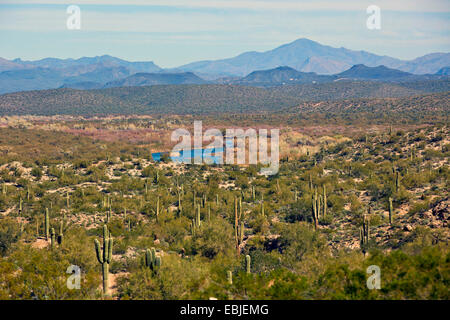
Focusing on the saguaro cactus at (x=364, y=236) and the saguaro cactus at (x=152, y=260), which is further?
the saguaro cactus at (x=364, y=236)

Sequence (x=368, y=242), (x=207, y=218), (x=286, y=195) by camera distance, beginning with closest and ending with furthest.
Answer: (x=368, y=242) → (x=207, y=218) → (x=286, y=195)

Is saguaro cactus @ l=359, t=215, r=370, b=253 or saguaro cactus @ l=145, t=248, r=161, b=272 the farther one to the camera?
saguaro cactus @ l=359, t=215, r=370, b=253

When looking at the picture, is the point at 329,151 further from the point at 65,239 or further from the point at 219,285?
the point at 219,285

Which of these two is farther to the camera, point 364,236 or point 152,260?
point 364,236

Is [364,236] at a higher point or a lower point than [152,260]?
lower

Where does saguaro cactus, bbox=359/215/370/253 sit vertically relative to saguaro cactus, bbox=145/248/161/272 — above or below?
below

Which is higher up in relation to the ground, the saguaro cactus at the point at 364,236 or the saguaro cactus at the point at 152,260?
the saguaro cactus at the point at 152,260

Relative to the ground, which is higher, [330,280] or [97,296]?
[330,280]
